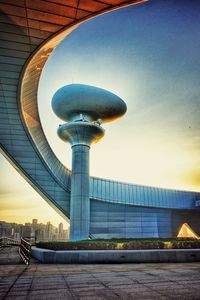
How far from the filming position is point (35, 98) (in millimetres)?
24188

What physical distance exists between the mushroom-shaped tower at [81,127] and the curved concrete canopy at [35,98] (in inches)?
137

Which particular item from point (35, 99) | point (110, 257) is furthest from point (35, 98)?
point (110, 257)

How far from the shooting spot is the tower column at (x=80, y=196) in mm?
23847

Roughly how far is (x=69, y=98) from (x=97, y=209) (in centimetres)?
1421

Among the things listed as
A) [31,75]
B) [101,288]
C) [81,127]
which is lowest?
[101,288]

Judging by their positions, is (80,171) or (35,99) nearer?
(35,99)

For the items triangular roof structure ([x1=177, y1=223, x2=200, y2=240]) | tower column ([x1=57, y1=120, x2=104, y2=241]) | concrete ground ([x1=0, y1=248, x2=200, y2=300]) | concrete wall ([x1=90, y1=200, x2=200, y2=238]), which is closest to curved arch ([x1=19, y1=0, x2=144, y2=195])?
tower column ([x1=57, y1=120, x2=104, y2=241])

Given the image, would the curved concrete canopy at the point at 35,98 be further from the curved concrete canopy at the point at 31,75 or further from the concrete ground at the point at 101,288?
the concrete ground at the point at 101,288

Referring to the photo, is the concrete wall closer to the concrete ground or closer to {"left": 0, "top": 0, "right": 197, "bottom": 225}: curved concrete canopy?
{"left": 0, "top": 0, "right": 197, "bottom": 225}: curved concrete canopy

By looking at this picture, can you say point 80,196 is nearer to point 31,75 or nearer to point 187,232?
point 31,75

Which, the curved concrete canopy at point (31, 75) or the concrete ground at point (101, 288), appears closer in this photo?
the concrete ground at point (101, 288)

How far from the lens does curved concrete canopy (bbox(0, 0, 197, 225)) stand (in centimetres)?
1208

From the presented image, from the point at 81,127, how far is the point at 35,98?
16.9ft

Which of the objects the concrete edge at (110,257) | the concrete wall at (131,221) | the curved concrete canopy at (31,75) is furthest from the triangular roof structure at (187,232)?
the concrete edge at (110,257)
